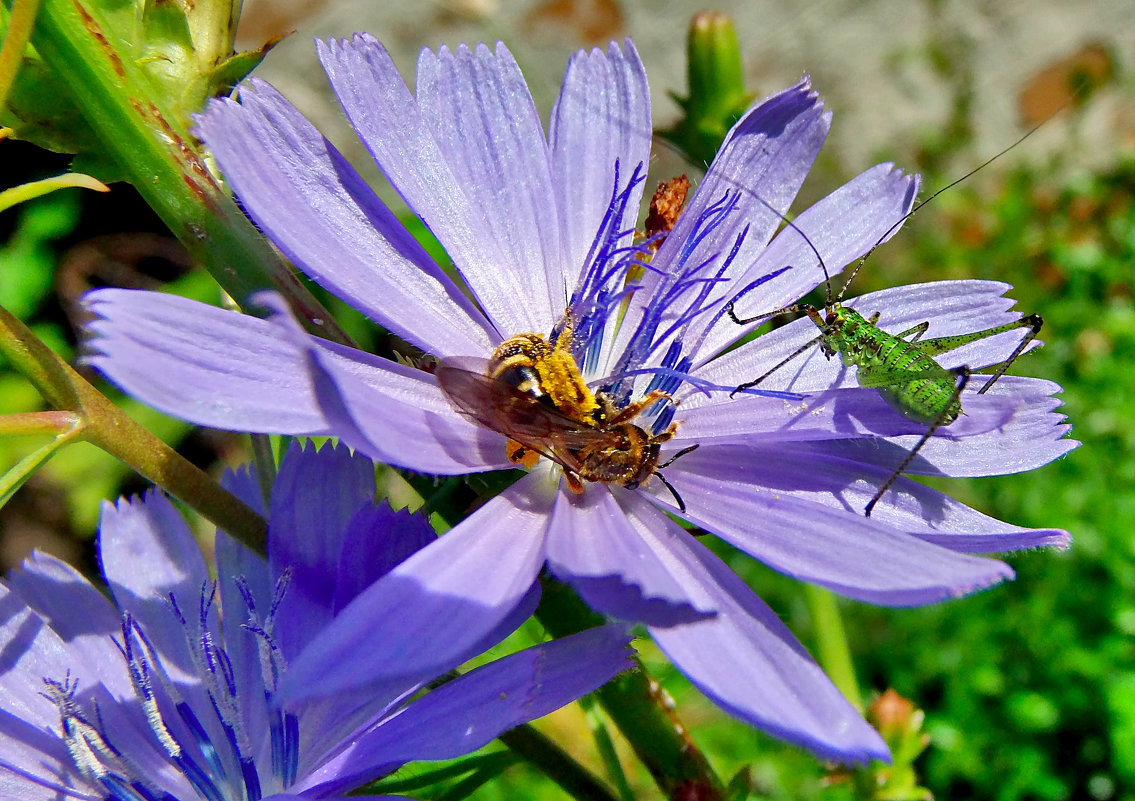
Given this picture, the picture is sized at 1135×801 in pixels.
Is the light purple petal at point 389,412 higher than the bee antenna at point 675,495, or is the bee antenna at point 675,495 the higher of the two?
the light purple petal at point 389,412

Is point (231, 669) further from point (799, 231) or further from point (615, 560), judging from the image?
point (799, 231)

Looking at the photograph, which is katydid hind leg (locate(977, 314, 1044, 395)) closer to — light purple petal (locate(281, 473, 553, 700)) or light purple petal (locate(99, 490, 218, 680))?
light purple petal (locate(281, 473, 553, 700))

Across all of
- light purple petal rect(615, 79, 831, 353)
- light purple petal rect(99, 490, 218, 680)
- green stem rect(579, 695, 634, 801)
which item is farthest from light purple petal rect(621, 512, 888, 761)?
light purple petal rect(99, 490, 218, 680)

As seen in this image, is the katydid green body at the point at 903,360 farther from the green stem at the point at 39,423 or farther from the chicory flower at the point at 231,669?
the green stem at the point at 39,423

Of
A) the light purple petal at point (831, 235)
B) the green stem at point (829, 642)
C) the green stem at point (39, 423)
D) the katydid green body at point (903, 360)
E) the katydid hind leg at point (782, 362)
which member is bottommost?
the green stem at point (829, 642)

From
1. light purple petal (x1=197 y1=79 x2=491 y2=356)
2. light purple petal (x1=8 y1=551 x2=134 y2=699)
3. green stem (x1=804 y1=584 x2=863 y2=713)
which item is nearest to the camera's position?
light purple petal (x1=197 y1=79 x2=491 y2=356)

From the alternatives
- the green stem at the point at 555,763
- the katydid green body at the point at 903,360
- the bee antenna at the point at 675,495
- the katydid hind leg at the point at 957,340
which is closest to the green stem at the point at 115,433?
the green stem at the point at 555,763

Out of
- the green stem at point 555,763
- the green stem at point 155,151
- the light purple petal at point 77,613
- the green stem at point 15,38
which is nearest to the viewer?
the green stem at point 15,38
